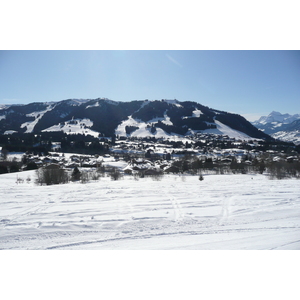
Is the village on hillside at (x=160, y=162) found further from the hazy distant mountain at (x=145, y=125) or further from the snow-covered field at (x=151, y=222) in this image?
the hazy distant mountain at (x=145, y=125)

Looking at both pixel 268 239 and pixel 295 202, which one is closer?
pixel 268 239

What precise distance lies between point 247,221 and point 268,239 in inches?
40.6

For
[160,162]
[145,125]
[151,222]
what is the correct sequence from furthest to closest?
[145,125] < [160,162] < [151,222]

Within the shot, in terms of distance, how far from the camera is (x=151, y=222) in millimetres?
5844

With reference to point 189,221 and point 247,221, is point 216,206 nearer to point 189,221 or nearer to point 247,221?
point 247,221

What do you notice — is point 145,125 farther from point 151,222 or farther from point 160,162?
point 151,222

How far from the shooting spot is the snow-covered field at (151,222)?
15.8 feet

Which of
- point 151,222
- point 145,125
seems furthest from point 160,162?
point 145,125

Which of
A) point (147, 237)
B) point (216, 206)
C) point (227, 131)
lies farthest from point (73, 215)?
point (227, 131)

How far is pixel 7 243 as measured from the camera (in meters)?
4.88

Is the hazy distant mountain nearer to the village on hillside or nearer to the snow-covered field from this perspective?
the village on hillside

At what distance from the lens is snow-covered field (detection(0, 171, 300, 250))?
190 inches

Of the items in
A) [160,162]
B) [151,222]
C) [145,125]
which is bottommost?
[151,222]

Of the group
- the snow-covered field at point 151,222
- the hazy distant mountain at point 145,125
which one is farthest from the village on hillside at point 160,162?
the hazy distant mountain at point 145,125
